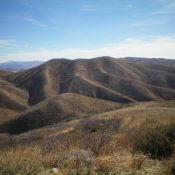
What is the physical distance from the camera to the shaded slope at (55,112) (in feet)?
203

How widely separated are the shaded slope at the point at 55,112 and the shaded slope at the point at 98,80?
31.6 metres

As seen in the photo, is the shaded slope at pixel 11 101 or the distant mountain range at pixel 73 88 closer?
the distant mountain range at pixel 73 88

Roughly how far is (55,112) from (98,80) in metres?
66.5

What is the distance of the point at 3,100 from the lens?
101125mm

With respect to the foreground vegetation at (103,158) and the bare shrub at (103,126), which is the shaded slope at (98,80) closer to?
the bare shrub at (103,126)

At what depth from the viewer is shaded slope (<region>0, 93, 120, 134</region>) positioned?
6175 cm

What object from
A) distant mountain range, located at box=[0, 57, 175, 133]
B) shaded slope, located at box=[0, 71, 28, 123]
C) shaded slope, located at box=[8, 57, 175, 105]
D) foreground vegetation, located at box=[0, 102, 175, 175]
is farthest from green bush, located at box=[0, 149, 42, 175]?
shaded slope, located at box=[8, 57, 175, 105]

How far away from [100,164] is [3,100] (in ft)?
330

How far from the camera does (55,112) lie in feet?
217

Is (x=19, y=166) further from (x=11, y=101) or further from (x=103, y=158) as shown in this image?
(x=11, y=101)

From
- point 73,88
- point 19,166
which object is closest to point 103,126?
point 19,166

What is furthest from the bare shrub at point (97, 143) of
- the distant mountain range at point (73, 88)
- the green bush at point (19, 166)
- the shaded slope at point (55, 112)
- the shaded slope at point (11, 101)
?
the shaded slope at point (11, 101)

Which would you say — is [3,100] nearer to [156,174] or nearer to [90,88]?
[90,88]

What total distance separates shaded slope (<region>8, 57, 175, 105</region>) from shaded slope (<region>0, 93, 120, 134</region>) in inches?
1245
